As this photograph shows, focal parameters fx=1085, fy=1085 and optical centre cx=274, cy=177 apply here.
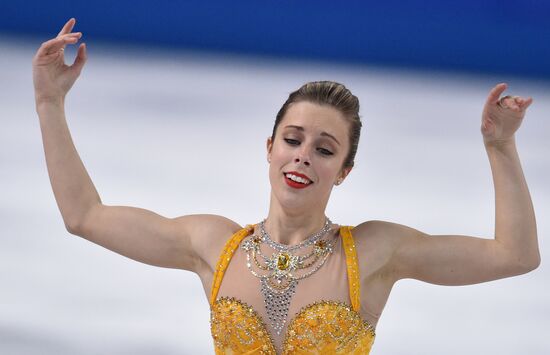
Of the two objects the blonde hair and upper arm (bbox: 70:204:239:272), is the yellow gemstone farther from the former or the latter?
the blonde hair

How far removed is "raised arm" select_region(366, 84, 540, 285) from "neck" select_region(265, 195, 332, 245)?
0.22 m

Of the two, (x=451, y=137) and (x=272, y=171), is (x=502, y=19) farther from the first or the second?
(x=272, y=171)

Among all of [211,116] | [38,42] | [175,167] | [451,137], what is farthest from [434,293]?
[38,42]

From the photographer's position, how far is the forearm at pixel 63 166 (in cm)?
292

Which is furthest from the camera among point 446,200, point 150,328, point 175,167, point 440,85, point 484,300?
point 440,85

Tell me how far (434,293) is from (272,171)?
2.06 metres

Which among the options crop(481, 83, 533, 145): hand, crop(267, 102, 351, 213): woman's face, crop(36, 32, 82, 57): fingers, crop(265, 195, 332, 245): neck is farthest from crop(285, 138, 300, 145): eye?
crop(36, 32, 82, 57): fingers

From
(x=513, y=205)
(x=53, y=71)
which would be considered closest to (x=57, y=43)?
(x=53, y=71)

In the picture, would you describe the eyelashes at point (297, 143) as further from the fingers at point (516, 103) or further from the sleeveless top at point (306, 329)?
the fingers at point (516, 103)

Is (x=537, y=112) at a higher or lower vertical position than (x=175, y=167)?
higher

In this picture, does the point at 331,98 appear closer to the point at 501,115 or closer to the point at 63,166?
the point at 501,115

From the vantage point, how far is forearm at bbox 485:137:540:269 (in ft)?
9.00

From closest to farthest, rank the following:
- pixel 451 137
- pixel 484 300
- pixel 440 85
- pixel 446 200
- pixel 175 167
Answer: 1. pixel 484 300
2. pixel 446 200
3. pixel 175 167
4. pixel 451 137
5. pixel 440 85

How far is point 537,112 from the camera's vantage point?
763 cm
